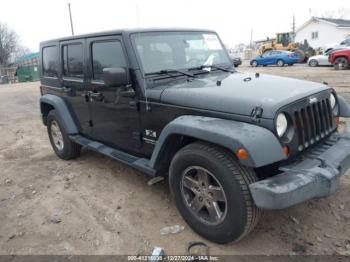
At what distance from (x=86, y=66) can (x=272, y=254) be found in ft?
10.6

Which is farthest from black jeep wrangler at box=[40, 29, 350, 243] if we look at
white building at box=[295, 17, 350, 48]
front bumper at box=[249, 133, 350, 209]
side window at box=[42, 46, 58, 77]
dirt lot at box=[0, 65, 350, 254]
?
white building at box=[295, 17, 350, 48]

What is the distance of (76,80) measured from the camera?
4750 mm

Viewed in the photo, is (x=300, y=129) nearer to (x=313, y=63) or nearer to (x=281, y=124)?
(x=281, y=124)

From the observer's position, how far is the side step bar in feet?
12.0

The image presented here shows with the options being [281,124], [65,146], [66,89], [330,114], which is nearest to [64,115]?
[66,89]

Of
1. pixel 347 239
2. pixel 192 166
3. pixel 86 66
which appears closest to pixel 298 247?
pixel 347 239

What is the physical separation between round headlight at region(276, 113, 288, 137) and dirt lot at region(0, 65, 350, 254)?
108 cm

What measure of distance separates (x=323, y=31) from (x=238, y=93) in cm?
4584

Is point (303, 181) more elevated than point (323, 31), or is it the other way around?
point (323, 31)

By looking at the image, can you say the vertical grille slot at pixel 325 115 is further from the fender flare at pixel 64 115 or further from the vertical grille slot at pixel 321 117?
the fender flare at pixel 64 115

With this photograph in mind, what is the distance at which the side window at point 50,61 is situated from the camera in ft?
17.5

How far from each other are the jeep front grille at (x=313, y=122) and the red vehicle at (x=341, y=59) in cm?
1707

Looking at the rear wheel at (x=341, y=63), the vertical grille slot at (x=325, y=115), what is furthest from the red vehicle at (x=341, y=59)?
the vertical grille slot at (x=325, y=115)

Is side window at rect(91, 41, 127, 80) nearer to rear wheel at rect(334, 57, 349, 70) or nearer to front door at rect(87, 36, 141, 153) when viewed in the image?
front door at rect(87, 36, 141, 153)
